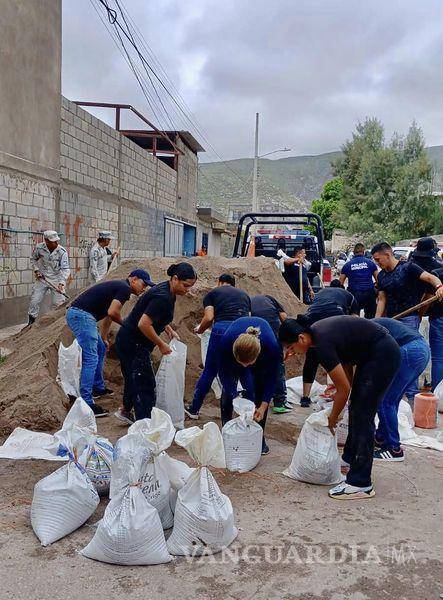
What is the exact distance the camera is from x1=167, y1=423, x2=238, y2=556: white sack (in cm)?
283

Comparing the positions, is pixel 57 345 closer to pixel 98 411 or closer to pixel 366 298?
pixel 98 411

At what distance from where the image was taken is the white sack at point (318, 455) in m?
3.70

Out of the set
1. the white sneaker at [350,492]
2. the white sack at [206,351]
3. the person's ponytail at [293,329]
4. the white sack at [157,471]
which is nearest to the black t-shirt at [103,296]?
the white sack at [206,351]

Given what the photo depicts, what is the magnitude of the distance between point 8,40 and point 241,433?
26.8 feet

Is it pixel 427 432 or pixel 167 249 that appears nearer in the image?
pixel 427 432

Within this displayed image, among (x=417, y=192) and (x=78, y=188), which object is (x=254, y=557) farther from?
(x=417, y=192)

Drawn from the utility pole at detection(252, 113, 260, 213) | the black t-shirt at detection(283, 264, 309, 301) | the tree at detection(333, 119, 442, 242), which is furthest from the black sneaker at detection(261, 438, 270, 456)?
the tree at detection(333, 119, 442, 242)

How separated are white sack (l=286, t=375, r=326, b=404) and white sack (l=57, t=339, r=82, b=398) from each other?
2225mm

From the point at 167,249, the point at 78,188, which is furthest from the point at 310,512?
the point at 167,249

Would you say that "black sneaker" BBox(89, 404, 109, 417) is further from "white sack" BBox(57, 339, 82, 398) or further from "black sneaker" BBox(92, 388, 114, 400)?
"black sneaker" BBox(92, 388, 114, 400)

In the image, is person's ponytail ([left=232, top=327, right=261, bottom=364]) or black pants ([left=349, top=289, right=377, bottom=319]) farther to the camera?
black pants ([left=349, top=289, right=377, bottom=319])

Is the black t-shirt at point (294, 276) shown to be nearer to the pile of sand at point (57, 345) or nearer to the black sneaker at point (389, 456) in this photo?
the pile of sand at point (57, 345)

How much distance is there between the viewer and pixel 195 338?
6332 mm

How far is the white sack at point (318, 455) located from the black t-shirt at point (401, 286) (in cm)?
229
